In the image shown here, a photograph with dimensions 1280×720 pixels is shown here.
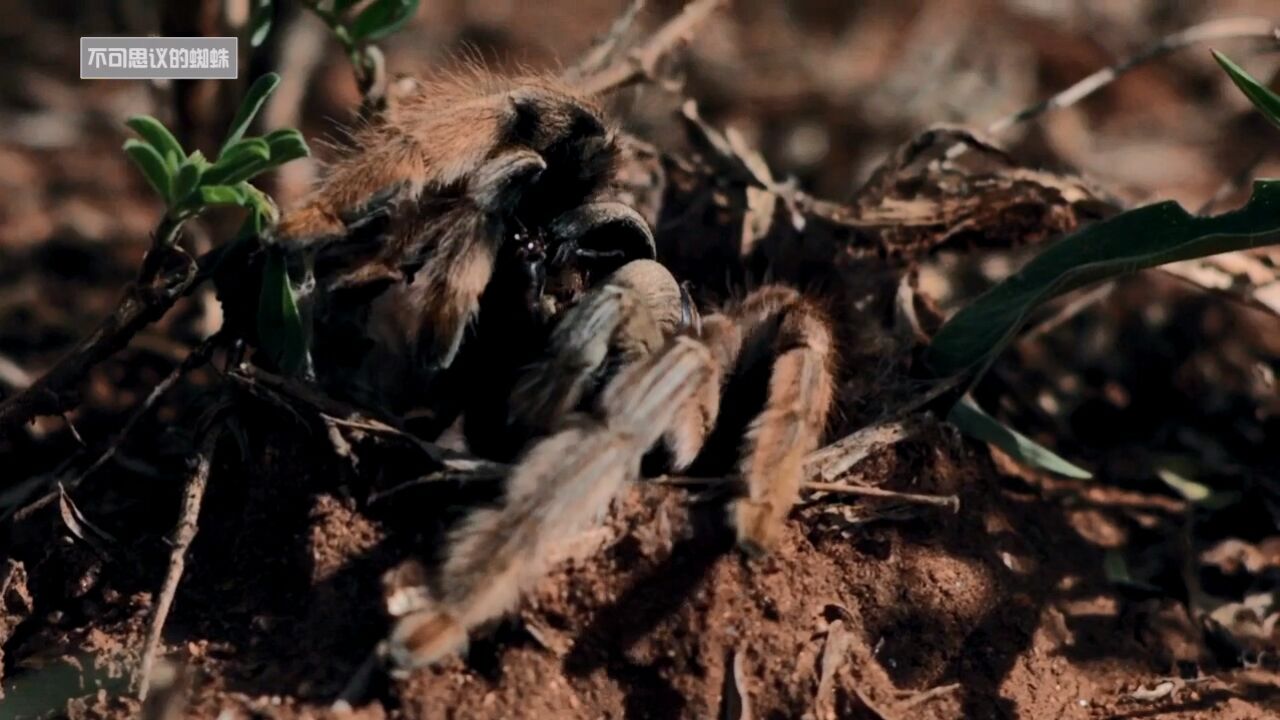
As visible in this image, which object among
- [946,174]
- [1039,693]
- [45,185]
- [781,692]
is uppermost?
[946,174]

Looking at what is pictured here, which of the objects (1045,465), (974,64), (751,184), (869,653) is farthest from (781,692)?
(974,64)

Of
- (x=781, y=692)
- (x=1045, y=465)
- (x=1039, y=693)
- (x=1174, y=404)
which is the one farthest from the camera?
(x=1174, y=404)

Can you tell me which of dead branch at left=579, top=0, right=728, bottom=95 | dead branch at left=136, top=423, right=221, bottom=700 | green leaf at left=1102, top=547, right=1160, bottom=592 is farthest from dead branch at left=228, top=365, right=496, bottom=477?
green leaf at left=1102, top=547, right=1160, bottom=592

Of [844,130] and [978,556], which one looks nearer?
[978,556]

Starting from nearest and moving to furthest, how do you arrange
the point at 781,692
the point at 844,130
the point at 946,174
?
the point at 781,692 < the point at 946,174 < the point at 844,130

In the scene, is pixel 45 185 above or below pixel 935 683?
above

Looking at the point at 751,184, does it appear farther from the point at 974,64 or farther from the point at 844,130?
the point at 974,64

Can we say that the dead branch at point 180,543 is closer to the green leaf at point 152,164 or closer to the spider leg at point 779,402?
the green leaf at point 152,164

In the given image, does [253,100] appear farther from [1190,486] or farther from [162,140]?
[1190,486]
